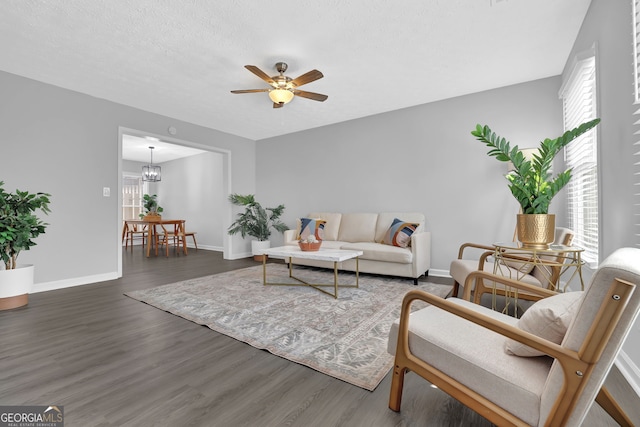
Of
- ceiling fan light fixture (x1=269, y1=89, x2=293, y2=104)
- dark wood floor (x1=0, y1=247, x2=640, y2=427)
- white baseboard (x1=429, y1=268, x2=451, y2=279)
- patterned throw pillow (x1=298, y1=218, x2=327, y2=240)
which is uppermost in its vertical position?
ceiling fan light fixture (x1=269, y1=89, x2=293, y2=104)

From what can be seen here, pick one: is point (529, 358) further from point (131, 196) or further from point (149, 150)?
→ point (131, 196)

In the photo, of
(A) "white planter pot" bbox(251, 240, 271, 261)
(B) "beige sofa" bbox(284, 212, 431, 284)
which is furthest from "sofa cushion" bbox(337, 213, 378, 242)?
(A) "white planter pot" bbox(251, 240, 271, 261)

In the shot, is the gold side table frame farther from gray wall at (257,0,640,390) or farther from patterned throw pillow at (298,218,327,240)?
patterned throw pillow at (298,218,327,240)

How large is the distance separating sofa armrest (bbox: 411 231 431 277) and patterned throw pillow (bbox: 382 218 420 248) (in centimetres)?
10

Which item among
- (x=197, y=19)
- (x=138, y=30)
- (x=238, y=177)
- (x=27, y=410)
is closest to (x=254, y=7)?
(x=197, y=19)

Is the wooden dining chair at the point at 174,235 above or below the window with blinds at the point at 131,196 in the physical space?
below

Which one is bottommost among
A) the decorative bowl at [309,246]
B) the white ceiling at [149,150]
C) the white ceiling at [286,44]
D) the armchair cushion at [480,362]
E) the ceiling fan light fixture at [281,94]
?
the armchair cushion at [480,362]

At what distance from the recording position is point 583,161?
2.66 metres

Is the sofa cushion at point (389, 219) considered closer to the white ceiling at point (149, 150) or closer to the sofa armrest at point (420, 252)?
the sofa armrest at point (420, 252)

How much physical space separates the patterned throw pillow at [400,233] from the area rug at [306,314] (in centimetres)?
51

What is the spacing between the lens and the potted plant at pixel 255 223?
5625 mm

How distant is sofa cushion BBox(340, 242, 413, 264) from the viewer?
368cm

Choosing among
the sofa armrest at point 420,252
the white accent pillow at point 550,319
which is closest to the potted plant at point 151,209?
the sofa armrest at point 420,252

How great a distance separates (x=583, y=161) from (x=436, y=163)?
1746 mm
